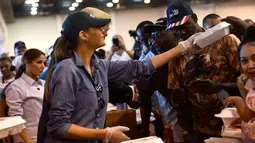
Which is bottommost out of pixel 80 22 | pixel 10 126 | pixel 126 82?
pixel 10 126

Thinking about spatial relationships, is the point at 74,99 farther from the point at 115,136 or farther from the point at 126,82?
the point at 126,82

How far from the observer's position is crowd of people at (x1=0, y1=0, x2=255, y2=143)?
1.60 meters

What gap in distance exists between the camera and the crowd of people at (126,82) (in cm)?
160

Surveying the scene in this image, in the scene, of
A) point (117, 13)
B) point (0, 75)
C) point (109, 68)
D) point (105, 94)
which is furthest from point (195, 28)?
point (117, 13)

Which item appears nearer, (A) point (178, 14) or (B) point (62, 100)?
(B) point (62, 100)

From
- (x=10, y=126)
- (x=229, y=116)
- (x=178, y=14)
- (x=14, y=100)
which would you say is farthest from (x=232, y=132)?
(x=14, y=100)

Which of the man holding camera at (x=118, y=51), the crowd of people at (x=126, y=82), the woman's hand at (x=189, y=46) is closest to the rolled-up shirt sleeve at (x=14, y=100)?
the crowd of people at (x=126, y=82)

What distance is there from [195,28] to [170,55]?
11.7 inches

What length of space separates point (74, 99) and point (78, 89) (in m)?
0.05

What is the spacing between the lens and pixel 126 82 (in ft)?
6.89

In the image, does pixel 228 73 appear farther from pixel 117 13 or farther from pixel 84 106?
pixel 117 13

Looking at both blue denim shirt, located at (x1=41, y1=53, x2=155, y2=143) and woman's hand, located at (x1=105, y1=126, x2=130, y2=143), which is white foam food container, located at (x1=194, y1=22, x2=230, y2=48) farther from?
woman's hand, located at (x1=105, y1=126, x2=130, y2=143)

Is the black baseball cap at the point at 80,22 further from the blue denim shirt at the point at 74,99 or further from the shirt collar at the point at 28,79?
the shirt collar at the point at 28,79

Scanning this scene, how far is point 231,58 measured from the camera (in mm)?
2088
